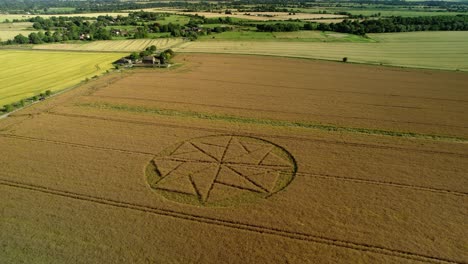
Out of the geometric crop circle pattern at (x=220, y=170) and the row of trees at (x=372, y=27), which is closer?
the geometric crop circle pattern at (x=220, y=170)

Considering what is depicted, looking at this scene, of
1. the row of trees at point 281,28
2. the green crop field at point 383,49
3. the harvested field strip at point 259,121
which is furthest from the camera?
the row of trees at point 281,28

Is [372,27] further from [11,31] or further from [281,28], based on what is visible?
[11,31]

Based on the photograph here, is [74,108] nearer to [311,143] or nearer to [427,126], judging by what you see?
[311,143]

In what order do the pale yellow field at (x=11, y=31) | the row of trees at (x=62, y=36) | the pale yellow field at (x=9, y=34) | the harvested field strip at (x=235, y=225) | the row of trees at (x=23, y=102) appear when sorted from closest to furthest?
the harvested field strip at (x=235, y=225), the row of trees at (x=23, y=102), the row of trees at (x=62, y=36), the pale yellow field at (x=9, y=34), the pale yellow field at (x=11, y=31)

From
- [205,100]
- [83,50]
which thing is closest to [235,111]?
[205,100]

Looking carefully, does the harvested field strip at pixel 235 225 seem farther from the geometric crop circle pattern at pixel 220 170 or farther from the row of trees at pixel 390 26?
the row of trees at pixel 390 26

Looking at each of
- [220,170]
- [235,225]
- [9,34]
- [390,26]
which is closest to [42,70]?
[220,170]

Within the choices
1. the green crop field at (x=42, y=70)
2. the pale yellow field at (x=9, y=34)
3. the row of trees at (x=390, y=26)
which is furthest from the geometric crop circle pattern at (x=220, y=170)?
the pale yellow field at (x=9, y=34)
